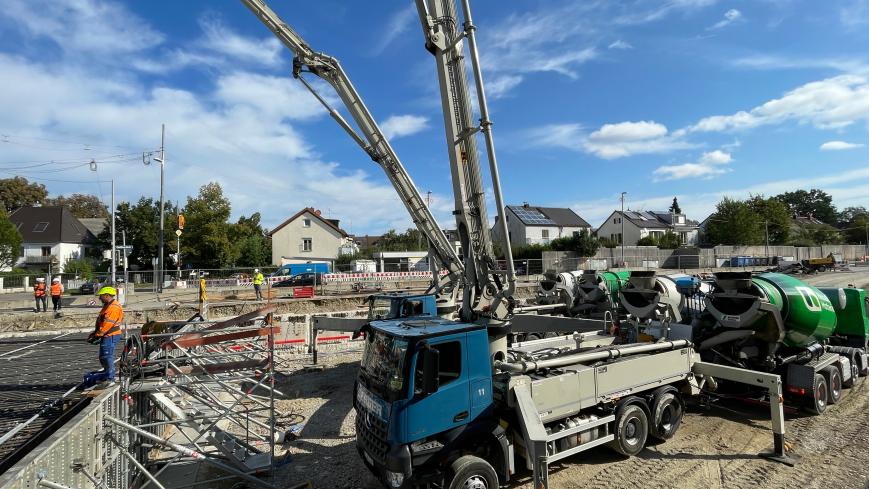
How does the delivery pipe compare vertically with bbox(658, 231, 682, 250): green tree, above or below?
below

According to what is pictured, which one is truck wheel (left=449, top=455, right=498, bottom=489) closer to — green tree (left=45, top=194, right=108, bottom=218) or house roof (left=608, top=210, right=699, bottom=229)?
house roof (left=608, top=210, right=699, bottom=229)

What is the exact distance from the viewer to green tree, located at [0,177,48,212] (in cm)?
5944

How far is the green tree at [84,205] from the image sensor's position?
7325 cm

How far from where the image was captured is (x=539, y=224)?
5891 cm

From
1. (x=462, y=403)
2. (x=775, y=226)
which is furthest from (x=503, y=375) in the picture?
(x=775, y=226)

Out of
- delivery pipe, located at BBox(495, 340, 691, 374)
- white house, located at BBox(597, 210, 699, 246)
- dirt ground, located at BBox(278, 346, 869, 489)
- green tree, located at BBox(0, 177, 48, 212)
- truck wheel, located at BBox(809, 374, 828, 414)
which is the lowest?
dirt ground, located at BBox(278, 346, 869, 489)

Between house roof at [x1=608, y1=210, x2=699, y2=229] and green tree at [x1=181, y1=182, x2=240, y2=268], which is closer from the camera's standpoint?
green tree at [x1=181, y1=182, x2=240, y2=268]

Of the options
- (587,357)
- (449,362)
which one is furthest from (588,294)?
(449,362)

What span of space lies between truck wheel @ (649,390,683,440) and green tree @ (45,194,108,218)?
285 feet

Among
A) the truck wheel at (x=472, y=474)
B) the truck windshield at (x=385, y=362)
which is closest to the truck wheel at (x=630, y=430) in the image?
the truck wheel at (x=472, y=474)

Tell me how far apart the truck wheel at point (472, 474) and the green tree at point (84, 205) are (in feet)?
284

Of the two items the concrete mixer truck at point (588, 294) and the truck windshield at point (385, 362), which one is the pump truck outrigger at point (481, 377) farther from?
the concrete mixer truck at point (588, 294)

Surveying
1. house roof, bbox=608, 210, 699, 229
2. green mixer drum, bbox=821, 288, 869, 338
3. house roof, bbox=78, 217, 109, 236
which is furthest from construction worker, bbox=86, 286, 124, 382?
house roof, bbox=78, 217, 109, 236

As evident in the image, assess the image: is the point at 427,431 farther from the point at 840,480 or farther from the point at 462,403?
the point at 840,480
